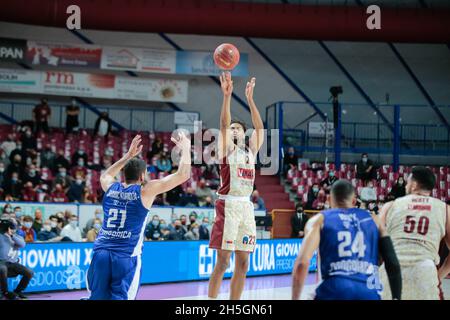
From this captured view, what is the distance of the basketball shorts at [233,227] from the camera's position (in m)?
8.29

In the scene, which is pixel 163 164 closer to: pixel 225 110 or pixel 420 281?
pixel 225 110

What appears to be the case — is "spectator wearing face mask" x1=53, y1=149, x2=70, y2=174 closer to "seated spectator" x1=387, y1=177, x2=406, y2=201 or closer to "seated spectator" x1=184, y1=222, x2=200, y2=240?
"seated spectator" x1=184, y1=222, x2=200, y2=240

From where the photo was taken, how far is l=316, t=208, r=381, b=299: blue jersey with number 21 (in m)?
5.67

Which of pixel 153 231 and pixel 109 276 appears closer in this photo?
pixel 109 276

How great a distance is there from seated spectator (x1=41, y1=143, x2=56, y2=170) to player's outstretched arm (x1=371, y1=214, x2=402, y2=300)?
16684mm

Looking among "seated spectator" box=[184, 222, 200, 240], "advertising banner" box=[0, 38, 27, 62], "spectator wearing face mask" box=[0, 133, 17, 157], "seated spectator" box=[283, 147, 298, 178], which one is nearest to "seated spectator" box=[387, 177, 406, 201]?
"seated spectator" box=[283, 147, 298, 178]

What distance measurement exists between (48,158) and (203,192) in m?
4.93

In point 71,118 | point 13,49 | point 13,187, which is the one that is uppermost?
point 13,49

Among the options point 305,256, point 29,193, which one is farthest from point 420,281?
point 29,193

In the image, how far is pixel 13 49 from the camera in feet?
82.3

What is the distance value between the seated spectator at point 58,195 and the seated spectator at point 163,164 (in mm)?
3613

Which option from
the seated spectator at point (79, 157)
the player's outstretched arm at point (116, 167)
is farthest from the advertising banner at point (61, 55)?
the player's outstretched arm at point (116, 167)
